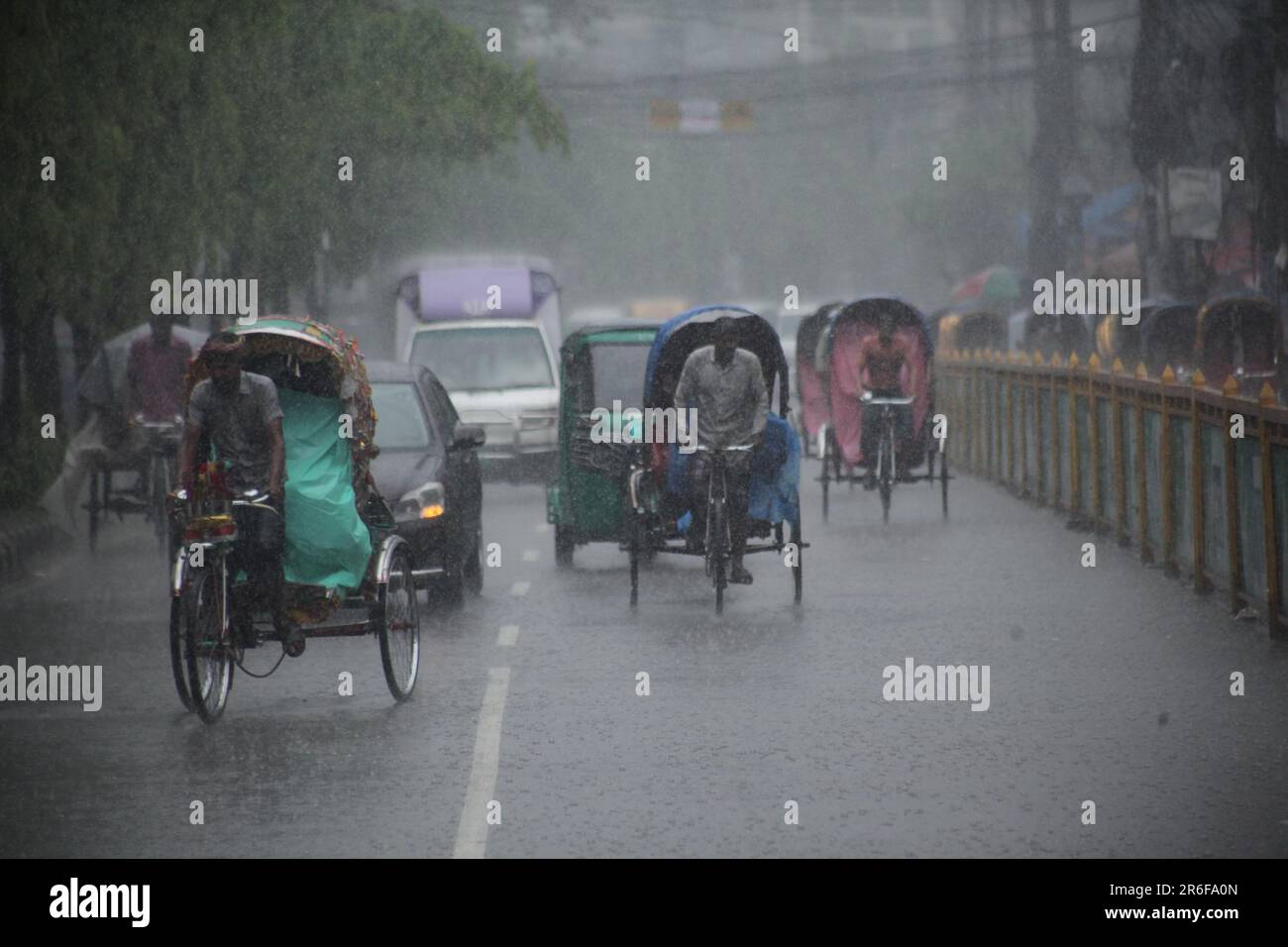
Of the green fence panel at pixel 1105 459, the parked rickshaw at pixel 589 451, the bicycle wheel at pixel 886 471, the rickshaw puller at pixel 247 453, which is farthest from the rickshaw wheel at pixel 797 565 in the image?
the bicycle wheel at pixel 886 471

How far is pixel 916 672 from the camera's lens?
12523 millimetres

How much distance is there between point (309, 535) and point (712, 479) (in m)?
4.50

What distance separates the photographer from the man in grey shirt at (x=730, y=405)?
1558 centimetres

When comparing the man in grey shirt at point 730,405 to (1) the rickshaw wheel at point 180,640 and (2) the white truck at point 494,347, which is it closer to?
(1) the rickshaw wheel at point 180,640

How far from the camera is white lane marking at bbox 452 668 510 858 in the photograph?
27.3ft

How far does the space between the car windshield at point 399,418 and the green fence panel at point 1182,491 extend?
495cm

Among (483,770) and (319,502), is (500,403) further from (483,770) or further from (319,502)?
(483,770)

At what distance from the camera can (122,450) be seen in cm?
2114

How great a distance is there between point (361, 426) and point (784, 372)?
518 centimetres

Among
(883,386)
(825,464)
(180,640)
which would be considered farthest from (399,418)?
(825,464)

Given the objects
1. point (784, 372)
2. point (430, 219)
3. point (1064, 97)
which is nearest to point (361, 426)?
point (784, 372)

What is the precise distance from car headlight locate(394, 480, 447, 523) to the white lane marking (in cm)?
245

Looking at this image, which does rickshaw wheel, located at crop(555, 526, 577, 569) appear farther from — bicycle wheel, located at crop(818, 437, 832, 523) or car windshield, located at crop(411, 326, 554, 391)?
car windshield, located at crop(411, 326, 554, 391)
